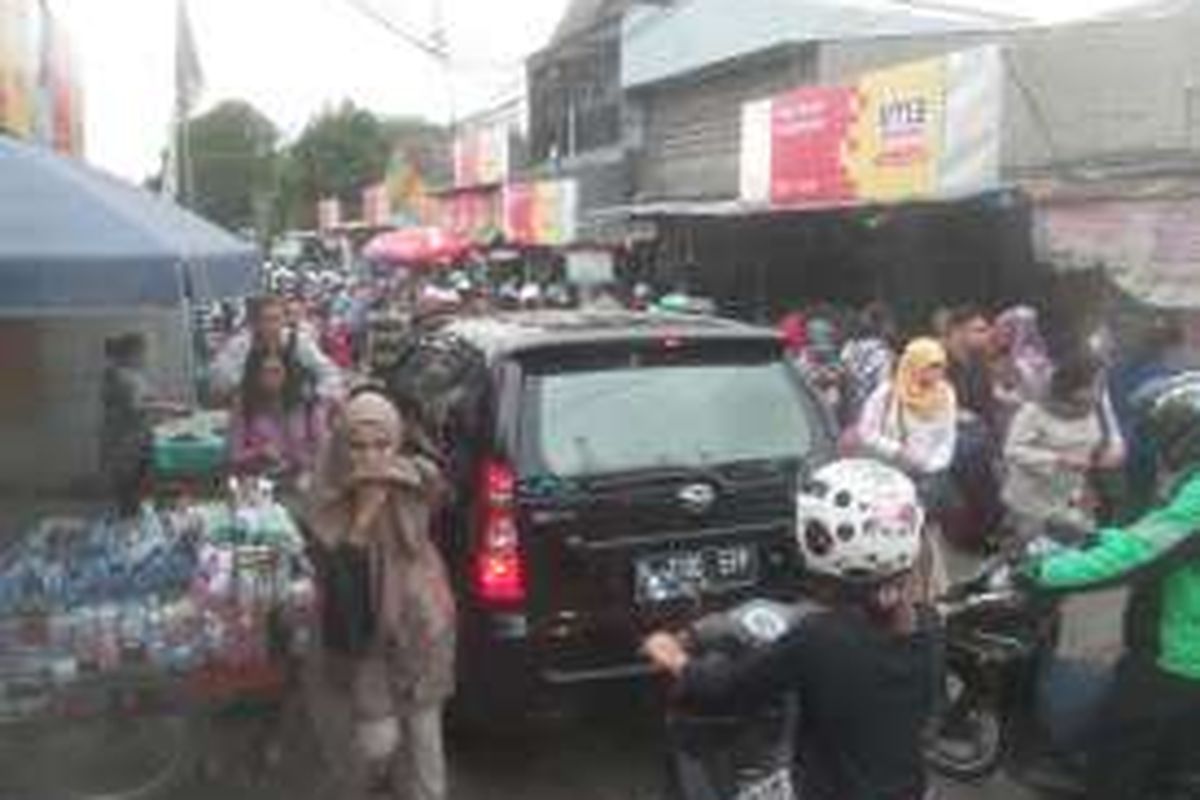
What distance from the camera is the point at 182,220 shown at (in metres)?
8.72

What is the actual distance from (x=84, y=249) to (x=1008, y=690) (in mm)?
3626

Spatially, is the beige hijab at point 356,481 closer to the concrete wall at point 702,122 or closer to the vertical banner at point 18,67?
the vertical banner at point 18,67

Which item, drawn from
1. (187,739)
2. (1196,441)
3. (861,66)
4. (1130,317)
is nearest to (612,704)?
(187,739)

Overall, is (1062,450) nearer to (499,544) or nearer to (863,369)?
(499,544)

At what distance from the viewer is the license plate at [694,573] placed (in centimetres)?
728

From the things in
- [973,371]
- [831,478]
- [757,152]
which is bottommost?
[973,371]

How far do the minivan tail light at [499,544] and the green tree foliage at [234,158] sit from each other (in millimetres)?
88788

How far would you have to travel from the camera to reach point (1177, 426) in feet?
18.3

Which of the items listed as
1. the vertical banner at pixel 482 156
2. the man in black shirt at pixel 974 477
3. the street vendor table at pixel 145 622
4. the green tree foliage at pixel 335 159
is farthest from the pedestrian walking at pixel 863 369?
the green tree foliage at pixel 335 159

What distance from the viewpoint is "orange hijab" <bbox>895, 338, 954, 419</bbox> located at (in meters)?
10.5

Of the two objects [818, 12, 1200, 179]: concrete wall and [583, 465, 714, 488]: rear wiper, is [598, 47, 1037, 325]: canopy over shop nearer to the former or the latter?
[818, 12, 1200, 179]: concrete wall

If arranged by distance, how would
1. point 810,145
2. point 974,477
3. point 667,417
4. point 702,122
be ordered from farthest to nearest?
point 702,122 < point 810,145 < point 974,477 < point 667,417

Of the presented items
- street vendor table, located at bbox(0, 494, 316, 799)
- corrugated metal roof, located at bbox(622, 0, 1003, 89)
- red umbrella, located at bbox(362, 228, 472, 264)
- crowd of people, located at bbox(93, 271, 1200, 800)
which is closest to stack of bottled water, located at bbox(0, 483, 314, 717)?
street vendor table, located at bbox(0, 494, 316, 799)

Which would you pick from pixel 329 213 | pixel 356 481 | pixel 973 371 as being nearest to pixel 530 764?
pixel 356 481
